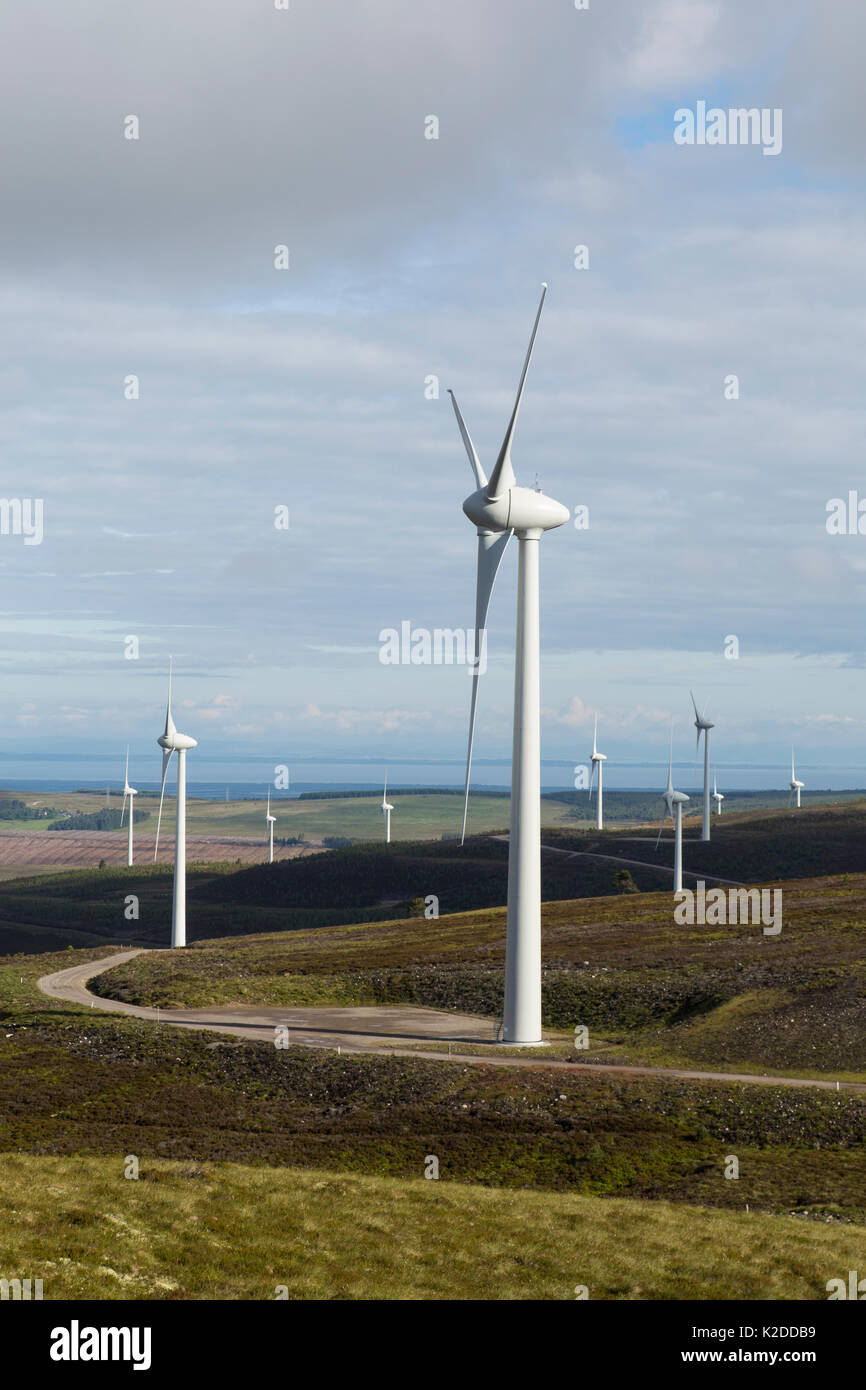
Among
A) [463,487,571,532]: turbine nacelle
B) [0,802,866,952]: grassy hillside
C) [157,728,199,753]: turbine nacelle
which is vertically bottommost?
[0,802,866,952]: grassy hillside

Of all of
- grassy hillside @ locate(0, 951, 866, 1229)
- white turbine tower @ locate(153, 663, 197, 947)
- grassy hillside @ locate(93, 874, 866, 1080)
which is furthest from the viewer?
white turbine tower @ locate(153, 663, 197, 947)

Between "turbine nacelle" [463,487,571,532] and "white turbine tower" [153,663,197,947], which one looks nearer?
"turbine nacelle" [463,487,571,532]

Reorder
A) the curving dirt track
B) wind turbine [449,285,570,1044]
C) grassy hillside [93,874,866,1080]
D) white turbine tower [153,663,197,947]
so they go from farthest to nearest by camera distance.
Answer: white turbine tower [153,663,197,947] → grassy hillside [93,874,866,1080] → wind turbine [449,285,570,1044] → the curving dirt track

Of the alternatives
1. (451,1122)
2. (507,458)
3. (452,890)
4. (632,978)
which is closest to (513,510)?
(507,458)

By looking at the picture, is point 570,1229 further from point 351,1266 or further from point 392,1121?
point 392,1121

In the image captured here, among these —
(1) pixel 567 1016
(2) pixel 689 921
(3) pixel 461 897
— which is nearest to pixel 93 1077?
(1) pixel 567 1016

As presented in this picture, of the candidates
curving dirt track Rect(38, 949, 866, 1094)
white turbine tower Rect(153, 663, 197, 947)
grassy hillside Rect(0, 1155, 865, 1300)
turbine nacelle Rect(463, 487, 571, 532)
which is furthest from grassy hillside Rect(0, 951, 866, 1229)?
white turbine tower Rect(153, 663, 197, 947)

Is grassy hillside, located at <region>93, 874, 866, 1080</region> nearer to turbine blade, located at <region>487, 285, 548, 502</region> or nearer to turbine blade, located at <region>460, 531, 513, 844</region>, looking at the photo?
turbine blade, located at <region>460, 531, 513, 844</region>
